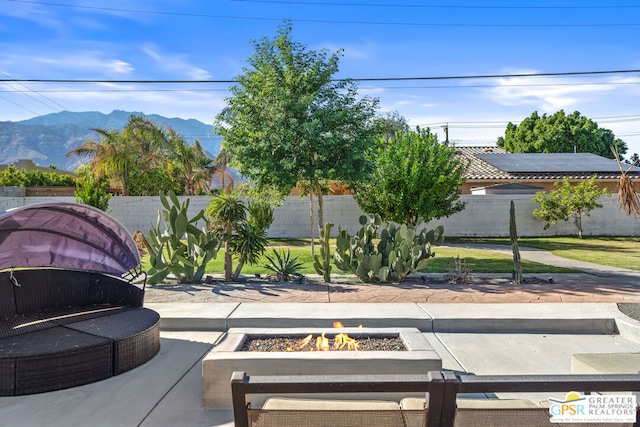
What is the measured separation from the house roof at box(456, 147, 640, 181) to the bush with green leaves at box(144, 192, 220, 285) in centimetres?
1944

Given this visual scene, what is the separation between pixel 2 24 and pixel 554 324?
777 inches

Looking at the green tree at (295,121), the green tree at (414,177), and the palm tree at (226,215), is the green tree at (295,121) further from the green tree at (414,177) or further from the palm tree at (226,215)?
the palm tree at (226,215)

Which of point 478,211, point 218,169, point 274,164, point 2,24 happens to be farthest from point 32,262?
point 218,169

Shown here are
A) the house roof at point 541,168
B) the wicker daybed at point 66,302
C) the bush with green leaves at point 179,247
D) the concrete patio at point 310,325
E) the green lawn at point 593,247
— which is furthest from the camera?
the house roof at point 541,168

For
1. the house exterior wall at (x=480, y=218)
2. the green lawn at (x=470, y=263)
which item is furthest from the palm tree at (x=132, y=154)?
the green lawn at (x=470, y=263)

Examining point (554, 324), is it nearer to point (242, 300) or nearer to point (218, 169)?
point (242, 300)

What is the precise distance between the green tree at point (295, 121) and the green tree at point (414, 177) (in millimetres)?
2481

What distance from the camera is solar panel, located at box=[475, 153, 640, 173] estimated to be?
2564cm

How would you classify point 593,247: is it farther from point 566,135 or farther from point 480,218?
point 566,135

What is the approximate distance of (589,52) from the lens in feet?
53.9

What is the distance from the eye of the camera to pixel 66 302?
570 centimetres

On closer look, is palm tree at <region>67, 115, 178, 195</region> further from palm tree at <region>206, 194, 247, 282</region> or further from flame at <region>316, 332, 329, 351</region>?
flame at <region>316, 332, 329, 351</region>

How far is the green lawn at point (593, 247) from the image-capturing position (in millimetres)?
12836

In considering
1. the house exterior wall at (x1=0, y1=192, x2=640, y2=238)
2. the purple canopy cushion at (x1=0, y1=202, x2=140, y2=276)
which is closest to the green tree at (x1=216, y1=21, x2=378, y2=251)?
the purple canopy cushion at (x1=0, y1=202, x2=140, y2=276)
